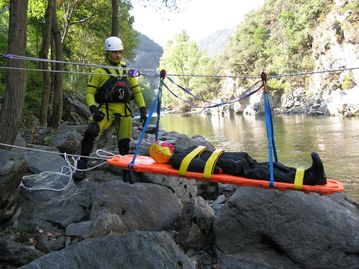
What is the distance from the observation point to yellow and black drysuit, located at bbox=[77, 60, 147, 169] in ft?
20.3

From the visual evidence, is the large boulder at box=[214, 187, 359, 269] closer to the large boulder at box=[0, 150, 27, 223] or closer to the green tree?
the large boulder at box=[0, 150, 27, 223]

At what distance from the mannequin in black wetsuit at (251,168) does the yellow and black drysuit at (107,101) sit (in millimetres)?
1598

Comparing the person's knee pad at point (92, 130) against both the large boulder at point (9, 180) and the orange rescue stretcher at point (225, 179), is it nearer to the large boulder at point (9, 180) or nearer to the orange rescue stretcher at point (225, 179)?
the orange rescue stretcher at point (225, 179)

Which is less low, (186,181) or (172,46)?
(172,46)

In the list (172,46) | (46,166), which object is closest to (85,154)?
(46,166)

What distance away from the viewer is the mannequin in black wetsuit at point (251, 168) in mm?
4430

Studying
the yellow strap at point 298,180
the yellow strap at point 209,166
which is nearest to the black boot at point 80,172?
the yellow strap at point 209,166

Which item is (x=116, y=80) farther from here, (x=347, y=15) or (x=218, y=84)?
(x=218, y=84)

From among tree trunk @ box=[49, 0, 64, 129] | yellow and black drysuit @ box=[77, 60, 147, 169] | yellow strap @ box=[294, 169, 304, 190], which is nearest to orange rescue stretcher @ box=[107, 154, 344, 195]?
yellow strap @ box=[294, 169, 304, 190]

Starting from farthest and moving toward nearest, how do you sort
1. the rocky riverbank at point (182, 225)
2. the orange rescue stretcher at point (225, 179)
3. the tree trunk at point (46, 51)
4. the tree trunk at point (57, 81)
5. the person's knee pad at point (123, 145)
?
the tree trunk at point (57, 81) < the tree trunk at point (46, 51) < the person's knee pad at point (123, 145) < the rocky riverbank at point (182, 225) < the orange rescue stretcher at point (225, 179)

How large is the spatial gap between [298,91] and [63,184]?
166ft

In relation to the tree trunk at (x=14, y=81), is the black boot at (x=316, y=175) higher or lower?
lower

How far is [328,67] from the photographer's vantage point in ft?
150

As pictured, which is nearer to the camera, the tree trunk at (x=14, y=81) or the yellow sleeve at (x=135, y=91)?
the tree trunk at (x=14, y=81)
